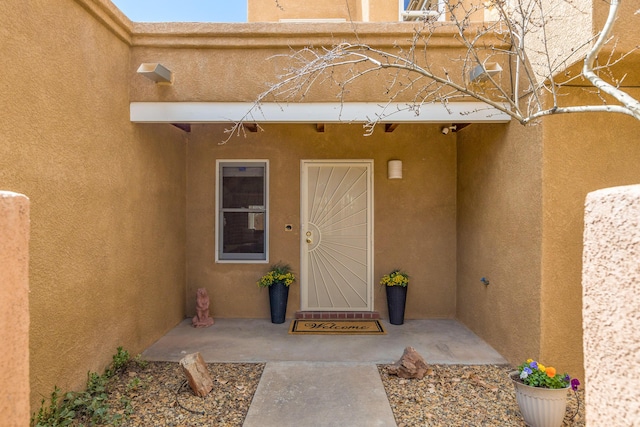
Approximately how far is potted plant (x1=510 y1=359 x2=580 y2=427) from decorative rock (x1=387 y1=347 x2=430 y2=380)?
103cm

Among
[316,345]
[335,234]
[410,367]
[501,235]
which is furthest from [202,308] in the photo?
[501,235]

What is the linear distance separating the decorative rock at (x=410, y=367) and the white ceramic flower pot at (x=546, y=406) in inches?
44.0

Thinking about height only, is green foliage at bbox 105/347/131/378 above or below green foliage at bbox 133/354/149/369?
above

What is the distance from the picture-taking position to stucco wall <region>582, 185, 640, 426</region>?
0.95 m

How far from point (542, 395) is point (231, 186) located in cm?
519

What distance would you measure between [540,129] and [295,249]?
158 inches

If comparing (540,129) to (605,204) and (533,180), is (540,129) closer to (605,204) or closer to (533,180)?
(533,180)

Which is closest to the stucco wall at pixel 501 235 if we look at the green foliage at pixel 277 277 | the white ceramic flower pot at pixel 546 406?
the white ceramic flower pot at pixel 546 406

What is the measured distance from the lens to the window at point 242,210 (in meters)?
6.36

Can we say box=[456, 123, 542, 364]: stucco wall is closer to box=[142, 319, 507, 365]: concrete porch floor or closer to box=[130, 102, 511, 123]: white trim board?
box=[142, 319, 507, 365]: concrete porch floor

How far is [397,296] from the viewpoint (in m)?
5.88

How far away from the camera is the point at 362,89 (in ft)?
14.3

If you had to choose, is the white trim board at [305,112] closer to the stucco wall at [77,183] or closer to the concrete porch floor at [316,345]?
the stucco wall at [77,183]

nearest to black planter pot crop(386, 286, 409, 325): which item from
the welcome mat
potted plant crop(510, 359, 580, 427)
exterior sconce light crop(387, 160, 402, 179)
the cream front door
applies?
the welcome mat
